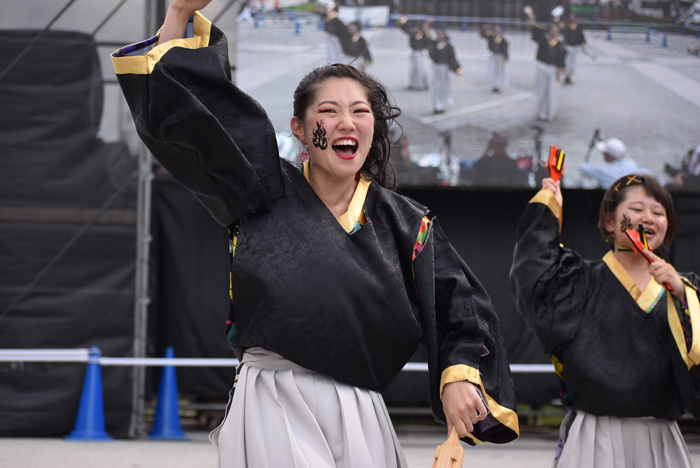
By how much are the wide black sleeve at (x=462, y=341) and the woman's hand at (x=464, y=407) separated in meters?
0.02

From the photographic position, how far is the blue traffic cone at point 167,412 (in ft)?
17.6

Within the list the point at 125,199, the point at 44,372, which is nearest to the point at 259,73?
the point at 125,199

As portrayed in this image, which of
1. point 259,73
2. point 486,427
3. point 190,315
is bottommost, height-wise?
point 190,315

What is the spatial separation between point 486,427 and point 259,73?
420 cm

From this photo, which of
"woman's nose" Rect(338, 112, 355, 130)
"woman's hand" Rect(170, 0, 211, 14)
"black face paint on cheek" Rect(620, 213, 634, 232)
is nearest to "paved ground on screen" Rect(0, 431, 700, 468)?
"black face paint on cheek" Rect(620, 213, 634, 232)

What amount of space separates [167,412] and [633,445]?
140 inches

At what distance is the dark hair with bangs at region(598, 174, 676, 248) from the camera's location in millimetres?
2844

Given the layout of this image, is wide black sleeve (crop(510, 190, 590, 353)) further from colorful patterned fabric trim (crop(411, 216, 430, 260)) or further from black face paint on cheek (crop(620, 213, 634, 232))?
colorful patterned fabric trim (crop(411, 216, 430, 260))

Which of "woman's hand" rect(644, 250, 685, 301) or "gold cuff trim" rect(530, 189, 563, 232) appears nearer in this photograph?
"woman's hand" rect(644, 250, 685, 301)

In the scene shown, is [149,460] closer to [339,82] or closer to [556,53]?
[339,82]

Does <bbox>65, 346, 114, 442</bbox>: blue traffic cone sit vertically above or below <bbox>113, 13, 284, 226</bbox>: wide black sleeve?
below

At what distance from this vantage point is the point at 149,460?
4.46 meters

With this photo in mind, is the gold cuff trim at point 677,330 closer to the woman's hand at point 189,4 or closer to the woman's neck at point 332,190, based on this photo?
A: the woman's neck at point 332,190

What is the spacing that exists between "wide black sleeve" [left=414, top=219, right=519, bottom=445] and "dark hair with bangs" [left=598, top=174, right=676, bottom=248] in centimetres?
130
